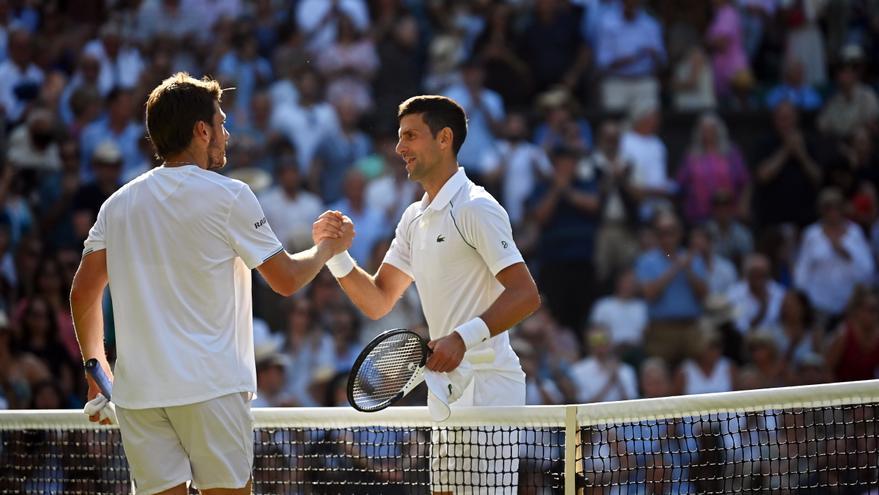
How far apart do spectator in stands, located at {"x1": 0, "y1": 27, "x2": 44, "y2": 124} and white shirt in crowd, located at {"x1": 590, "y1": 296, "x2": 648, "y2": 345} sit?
575 cm

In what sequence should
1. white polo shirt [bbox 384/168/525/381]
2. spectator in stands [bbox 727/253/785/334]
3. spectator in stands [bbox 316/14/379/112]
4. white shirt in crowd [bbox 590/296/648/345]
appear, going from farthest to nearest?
spectator in stands [bbox 316/14/379/112]
spectator in stands [bbox 727/253/785/334]
white shirt in crowd [bbox 590/296/648/345]
white polo shirt [bbox 384/168/525/381]

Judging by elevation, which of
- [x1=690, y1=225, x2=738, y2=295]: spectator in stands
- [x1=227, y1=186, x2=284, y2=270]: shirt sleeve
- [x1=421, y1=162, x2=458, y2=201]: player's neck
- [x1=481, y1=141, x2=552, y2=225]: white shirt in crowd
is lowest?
[x1=227, y1=186, x2=284, y2=270]: shirt sleeve

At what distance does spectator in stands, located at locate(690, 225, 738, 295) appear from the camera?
38.7ft

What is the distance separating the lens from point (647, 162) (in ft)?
40.6

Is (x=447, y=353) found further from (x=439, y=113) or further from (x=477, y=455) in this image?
(x=439, y=113)

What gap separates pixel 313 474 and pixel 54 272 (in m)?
3.80

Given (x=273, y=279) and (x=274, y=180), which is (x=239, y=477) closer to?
(x=273, y=279)

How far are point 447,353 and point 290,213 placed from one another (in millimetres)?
6914

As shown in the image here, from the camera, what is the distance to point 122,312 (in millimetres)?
4887

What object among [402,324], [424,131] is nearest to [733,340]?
[402,324]

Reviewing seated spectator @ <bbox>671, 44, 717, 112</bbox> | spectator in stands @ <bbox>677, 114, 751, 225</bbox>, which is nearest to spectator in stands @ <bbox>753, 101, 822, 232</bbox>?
spectator in stands @ <bbox>677, 114, 751, 225</bbox>

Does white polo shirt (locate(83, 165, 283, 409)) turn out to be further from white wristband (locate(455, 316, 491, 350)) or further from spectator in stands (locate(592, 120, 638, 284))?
spectator in stands (locate(592, 120, 638, 284))

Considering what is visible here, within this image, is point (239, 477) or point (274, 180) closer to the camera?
point (239, 477)

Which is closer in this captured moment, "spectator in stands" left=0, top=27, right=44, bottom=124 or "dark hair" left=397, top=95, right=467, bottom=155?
"dark hair" left=397, top=95, right=467, bottom=155
